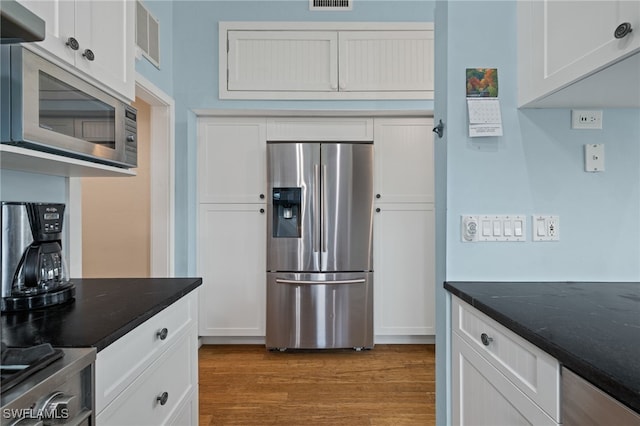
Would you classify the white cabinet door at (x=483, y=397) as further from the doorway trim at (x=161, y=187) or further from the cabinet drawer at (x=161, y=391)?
the doorway trim at (x=161, y=187)

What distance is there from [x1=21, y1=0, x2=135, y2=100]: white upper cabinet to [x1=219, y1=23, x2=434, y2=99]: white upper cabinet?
3.93 feet

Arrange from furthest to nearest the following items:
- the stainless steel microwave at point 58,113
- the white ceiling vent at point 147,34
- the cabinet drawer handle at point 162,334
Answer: the white ceiling vent at point 147,34, the cabinet drawer handle at point 162,334, the stainless steel microwave at point 58,113

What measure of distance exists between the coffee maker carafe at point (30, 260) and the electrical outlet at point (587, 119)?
2007mm

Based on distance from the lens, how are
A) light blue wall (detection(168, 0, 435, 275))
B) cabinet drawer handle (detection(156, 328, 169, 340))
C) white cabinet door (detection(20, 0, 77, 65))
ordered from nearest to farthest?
white cabinet door (detection(20, 0, 77, 65)) → cabinet drawer handle (detection(156, 328, 169, 340)) → light blue wall (detection(168, 0, 435, 275))

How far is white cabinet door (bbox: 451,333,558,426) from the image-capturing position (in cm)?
88

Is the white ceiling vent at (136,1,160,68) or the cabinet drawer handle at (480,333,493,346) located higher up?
the white ceiling vent at (136,1,160,68)

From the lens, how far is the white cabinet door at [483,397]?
34.7 inches

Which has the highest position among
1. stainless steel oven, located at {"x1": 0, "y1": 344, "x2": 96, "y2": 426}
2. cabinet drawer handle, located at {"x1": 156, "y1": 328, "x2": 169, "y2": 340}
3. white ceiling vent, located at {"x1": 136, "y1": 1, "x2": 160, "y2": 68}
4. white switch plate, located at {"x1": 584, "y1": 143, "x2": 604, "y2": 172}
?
white ceiling vent, located at {"x1": 136, "y1": 1, "x2": 160, "y2": 68}

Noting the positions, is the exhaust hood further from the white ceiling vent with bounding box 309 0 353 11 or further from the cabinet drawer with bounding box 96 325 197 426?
the white ceiling vent with bounding box 309 0 353 11

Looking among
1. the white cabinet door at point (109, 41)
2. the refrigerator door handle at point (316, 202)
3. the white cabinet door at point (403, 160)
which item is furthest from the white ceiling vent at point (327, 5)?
the white cabinet door at point (109, 41)

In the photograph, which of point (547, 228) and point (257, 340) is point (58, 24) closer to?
point (547, 228)

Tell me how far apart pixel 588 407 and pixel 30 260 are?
1540 mm

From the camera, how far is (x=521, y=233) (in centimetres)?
136

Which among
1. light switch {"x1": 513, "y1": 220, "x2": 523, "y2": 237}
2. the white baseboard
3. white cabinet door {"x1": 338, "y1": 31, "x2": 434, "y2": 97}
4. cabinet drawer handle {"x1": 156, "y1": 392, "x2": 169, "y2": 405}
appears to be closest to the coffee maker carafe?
cabinet drawer handle {"x1": 156, "y1": 392, "x2": 169, "y2": 405}
